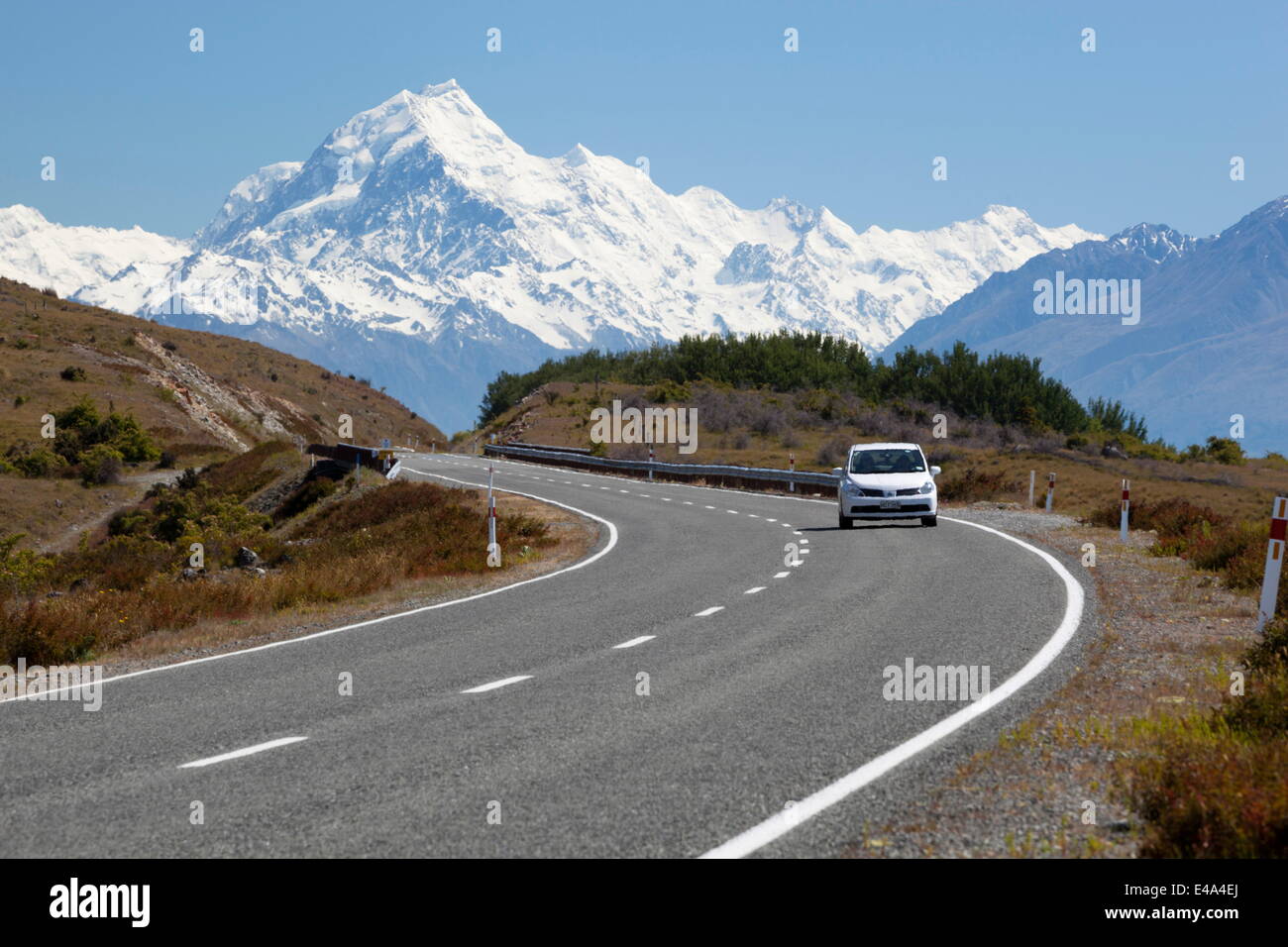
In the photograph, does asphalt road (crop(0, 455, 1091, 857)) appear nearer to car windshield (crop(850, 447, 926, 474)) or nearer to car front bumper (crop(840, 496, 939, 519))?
car front bumper (crop(840, 496, 939, 519))

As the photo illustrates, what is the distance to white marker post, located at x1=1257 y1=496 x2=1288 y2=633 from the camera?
1041 centimetres

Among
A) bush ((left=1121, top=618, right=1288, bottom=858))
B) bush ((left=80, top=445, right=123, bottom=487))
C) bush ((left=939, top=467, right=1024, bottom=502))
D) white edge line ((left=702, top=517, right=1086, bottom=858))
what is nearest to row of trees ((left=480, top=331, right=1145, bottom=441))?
bush ((left=939, top=467, right=1024, bottom=502))

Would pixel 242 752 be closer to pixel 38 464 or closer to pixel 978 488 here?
pixel 978 488

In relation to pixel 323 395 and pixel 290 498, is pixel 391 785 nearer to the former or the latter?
pixel 290 498

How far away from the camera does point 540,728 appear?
A: 25.2 feet

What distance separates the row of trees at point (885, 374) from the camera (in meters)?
79.2

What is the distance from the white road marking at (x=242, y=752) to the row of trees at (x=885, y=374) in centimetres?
7195

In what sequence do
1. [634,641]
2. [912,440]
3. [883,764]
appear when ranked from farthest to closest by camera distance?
[912,440] → [634,641] → [883,764]

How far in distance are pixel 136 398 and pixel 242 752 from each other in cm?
6055

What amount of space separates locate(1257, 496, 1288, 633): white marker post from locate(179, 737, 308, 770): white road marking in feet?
25.0

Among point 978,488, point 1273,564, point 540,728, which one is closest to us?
point 540,728

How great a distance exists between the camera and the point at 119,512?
4262 cm

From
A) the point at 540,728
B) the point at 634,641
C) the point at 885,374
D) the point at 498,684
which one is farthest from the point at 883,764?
the point at 885,374

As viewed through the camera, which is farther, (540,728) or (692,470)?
(692,470)
